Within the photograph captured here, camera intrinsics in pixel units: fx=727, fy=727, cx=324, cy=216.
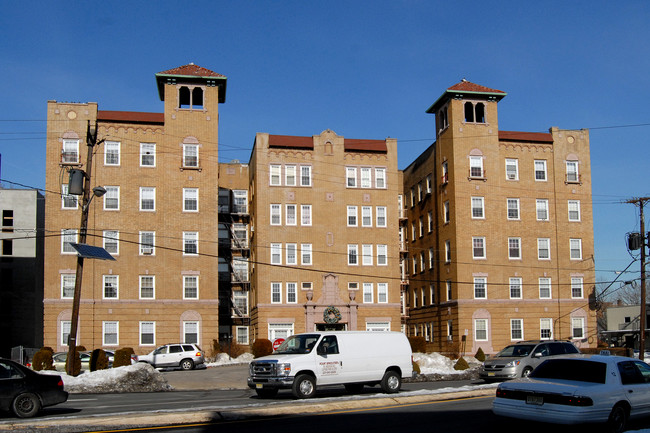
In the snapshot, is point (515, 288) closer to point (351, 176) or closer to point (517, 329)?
point (517, 329)

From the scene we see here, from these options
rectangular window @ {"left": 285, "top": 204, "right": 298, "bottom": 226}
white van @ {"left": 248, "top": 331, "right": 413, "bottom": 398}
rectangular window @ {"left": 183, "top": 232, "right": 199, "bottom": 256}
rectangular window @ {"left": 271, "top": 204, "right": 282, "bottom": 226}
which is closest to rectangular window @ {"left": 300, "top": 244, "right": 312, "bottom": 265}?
rectangular window @ {"left": 285, "top": 204, "right": 298, "bottom": 226}

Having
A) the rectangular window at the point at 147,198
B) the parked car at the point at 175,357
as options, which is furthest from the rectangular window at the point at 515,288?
the rectangular window at the point at 147,198

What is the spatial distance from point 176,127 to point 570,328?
34689 mm

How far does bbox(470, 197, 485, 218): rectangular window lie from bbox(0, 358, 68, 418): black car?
4409 centimetres

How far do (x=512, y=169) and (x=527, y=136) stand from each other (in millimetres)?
3148

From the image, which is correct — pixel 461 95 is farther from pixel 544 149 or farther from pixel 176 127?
pixel 176 127

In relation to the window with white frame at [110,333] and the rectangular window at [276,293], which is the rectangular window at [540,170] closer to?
Answer: the rectangular window at [276,293]

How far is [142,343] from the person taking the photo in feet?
172

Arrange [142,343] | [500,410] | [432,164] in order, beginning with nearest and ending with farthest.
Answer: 1. [500,410]
2. [142,343]
3. [432,164]

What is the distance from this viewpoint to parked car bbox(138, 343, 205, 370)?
→ 143 feet

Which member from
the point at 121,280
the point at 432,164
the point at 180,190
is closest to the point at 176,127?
the point at 180,190

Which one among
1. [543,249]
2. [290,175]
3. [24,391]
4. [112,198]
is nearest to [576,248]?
[543,249]

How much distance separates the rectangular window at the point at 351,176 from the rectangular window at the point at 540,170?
1487cm

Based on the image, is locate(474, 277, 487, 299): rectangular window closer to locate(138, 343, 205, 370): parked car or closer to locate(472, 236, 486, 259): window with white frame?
locate(472, 236, 486, 259): window with white frame
